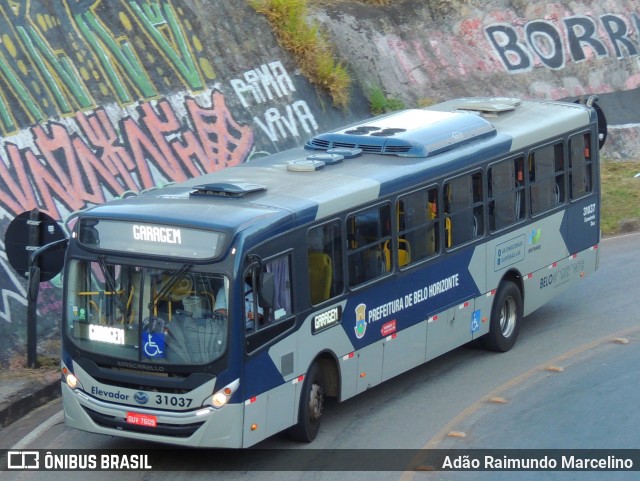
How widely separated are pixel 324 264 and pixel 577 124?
233 inches

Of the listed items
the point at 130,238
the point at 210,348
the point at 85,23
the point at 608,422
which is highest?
the point at 85,23

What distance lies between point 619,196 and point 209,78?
26.7ft

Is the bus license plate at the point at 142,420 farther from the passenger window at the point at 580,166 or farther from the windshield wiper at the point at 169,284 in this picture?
the passenger window at the point at 580,166

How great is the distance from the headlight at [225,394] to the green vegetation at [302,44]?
12136 millimetres

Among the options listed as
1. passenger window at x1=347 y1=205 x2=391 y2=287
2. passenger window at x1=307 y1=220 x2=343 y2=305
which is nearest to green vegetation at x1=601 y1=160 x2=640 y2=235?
passenger window at x1=347 y1=205 x2=391 y2=287

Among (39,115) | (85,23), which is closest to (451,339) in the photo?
(39,115)

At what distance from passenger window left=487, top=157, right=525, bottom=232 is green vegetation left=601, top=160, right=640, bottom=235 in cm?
623

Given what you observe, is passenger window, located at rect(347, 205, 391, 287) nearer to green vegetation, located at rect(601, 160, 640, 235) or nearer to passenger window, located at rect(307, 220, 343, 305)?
passenger window, located at rect(307, 220, 343, 305)

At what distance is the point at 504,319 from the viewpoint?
50.6ft

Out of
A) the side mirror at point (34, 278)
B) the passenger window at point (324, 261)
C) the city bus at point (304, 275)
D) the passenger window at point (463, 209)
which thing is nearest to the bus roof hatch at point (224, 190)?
the city bus at point (304, 275)

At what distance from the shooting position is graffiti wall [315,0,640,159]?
24.6 m

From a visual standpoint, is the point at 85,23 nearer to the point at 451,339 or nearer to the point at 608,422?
the point at 451,339

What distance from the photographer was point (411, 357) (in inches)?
533

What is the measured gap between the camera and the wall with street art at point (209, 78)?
1714 centimetres
